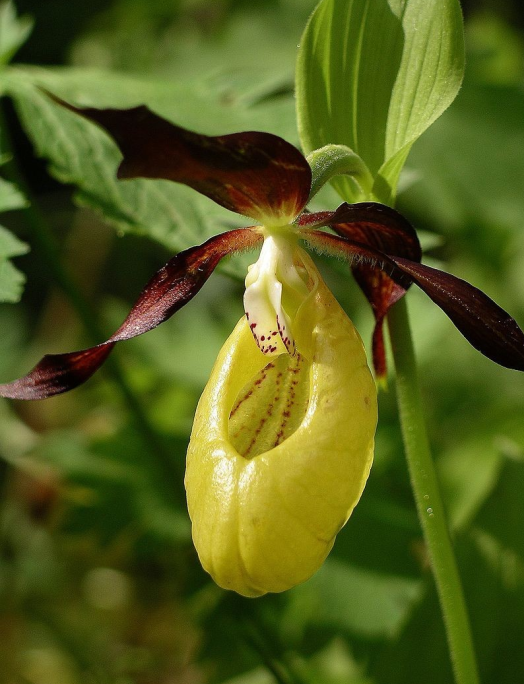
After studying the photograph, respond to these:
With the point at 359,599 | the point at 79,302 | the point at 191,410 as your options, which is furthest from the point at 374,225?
the point at 191,410

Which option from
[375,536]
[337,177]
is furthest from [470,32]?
[337,177]

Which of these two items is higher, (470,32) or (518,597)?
(470,32)

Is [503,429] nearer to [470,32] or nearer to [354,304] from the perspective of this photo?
[354,304]

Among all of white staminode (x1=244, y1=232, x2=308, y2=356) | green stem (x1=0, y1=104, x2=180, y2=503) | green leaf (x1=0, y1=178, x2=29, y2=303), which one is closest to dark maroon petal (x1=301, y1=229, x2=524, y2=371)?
white staminode (x1=244, y1=232, x2=308, y2=356)

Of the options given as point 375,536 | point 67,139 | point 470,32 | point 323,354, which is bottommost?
point 375,536

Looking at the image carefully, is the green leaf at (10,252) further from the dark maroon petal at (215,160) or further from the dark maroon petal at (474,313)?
the dark maroon petal at (474,313)

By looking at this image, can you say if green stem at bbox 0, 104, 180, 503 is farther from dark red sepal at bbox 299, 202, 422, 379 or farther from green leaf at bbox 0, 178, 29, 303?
dark red sepal at bbox 299, 202, 422, 379

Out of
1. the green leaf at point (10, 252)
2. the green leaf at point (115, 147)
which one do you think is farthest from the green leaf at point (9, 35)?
the green leaf at point (10, 252)
